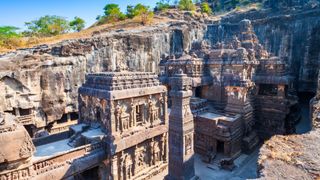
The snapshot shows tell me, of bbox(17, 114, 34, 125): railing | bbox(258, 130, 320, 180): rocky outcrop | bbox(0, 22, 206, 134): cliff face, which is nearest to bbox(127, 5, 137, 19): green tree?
bbox(0, 22, 206, 134): cliff face

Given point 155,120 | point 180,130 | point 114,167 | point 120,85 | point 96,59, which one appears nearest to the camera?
point 180,130

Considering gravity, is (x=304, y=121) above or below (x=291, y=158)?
below

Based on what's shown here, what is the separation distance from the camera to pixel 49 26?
3731 cm

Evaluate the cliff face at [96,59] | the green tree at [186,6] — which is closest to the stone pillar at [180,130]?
the cliff face at [96,59]

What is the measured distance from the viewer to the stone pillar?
28.6 feet

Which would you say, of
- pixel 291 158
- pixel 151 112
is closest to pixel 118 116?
pixel 151 112

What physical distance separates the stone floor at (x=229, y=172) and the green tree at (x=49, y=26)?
34.4 m

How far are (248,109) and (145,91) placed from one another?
27.4 feet

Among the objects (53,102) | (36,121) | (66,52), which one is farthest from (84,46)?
(36,121)

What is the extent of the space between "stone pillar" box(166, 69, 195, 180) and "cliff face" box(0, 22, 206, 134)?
7433mm

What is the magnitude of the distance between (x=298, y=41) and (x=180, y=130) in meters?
21.8

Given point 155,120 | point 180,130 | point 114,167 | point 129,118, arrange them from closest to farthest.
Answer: point 180,130 → point 114,167 → point 129,118 → point 155,120

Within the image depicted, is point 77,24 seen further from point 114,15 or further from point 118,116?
point 118,116

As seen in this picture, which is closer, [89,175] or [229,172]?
[89,175]
